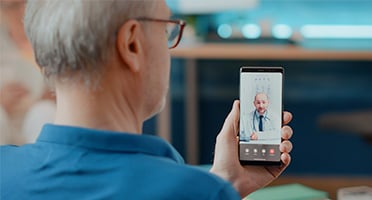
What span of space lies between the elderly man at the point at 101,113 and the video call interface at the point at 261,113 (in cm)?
18

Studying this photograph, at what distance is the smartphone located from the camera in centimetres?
125

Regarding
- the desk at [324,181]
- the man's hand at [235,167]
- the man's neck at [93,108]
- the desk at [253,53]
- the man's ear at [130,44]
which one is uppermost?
the desk at [253,53]

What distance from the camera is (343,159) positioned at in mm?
4039

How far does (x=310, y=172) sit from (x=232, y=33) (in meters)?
0.93

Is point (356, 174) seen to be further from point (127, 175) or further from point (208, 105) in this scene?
point (127, 175)

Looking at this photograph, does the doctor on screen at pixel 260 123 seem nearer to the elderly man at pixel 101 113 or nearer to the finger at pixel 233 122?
the finger at pixel 233 122

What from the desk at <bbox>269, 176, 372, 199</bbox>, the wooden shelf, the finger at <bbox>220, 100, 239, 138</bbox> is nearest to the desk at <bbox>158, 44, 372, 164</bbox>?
the wooden shelf

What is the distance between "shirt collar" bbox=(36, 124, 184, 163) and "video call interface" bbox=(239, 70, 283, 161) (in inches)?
Result: 8.5

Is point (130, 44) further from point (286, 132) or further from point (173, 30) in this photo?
point (286, 132)

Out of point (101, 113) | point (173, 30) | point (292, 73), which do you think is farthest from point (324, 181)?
point (101, 113)

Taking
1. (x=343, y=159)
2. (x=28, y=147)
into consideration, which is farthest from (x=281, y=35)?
(x=28, y=147)

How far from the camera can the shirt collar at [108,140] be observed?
1050mm

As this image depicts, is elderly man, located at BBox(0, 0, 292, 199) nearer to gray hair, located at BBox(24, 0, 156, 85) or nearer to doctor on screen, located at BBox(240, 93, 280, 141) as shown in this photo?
gray hair, located at BBox(24, 0, 156, 85)

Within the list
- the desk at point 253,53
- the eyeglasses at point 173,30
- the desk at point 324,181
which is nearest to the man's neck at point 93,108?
the eyeglasses at point 173,30
